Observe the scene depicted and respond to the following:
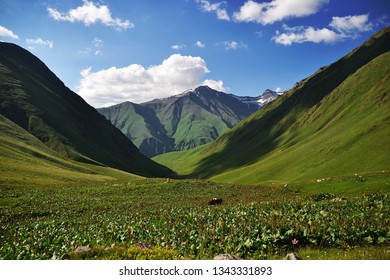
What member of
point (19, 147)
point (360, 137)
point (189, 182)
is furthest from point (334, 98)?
point (19, 147)

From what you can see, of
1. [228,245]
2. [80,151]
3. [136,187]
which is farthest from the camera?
[80,151]

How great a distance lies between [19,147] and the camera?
5458 inches

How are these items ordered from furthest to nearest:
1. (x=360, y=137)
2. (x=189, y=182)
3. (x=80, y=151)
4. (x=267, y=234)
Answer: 1. (x=80, y=151)
2. (x=360, y=137)
3. (x=189, y=182)
4. (x=267, y=234)

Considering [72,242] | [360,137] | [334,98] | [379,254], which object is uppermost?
[334,98]

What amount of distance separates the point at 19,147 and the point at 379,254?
496 feet

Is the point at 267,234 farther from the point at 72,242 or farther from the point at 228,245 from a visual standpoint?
the point at 72,242

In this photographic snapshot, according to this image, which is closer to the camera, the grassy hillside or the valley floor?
the valley floor

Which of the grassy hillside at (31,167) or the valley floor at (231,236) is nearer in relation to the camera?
the valley floor at (231,236)

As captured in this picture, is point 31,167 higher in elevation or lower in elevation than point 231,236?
lower

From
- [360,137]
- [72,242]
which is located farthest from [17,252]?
[360,137]

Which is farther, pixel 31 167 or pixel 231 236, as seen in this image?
pixel 31 167
